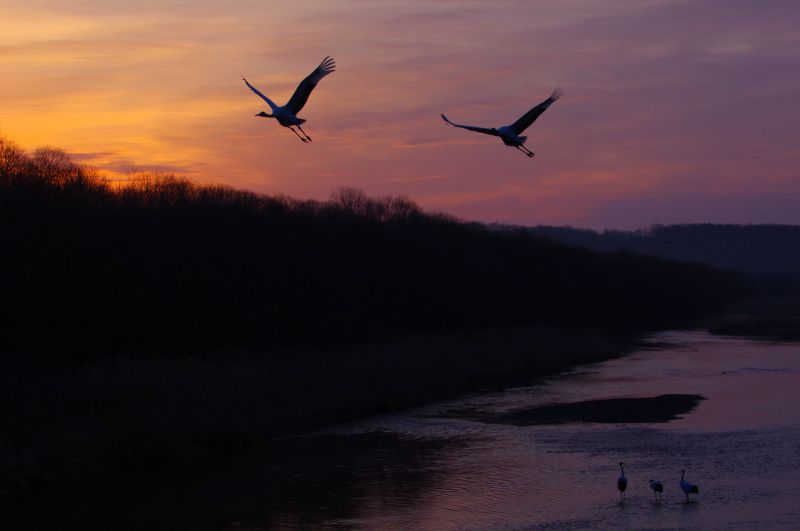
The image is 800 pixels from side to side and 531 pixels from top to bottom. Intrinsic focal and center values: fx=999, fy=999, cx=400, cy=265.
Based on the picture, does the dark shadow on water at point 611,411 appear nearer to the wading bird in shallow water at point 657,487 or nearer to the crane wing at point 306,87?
the wading bird in shallow water at point 657,487

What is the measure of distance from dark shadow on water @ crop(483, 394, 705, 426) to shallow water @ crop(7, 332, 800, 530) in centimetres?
82

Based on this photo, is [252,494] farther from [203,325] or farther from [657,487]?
[203,325]

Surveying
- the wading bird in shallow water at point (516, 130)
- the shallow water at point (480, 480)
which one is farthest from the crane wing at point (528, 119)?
the shallow water at point (480, 480)

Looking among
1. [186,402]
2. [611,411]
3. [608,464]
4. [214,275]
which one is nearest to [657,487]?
[608,464]

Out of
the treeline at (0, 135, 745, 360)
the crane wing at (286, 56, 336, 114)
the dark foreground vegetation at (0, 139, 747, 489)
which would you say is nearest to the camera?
the crane wing at (286, 56, 336, 114)

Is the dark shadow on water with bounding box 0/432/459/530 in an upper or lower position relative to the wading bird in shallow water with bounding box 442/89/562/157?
lower

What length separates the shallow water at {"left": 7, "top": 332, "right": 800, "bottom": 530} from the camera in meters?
20.2

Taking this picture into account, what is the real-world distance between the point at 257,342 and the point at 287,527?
24.1 metres

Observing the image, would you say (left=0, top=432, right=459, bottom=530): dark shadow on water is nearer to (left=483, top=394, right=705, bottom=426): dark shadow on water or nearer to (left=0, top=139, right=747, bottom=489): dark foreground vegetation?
(left=0, top=139, right=747, bottom=489): dark foreground vegetation

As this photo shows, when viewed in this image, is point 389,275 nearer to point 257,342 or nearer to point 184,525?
point 257,342

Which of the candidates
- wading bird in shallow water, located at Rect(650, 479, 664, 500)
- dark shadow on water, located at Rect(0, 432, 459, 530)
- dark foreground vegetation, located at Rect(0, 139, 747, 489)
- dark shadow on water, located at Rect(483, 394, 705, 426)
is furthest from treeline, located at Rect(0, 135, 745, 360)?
wading bird in shallow water, located at Rect(650, 479, 664, 500)

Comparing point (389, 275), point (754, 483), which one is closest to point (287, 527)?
point (754, 483)

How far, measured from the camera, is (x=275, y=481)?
77.6 ft

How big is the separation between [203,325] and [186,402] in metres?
13.4
